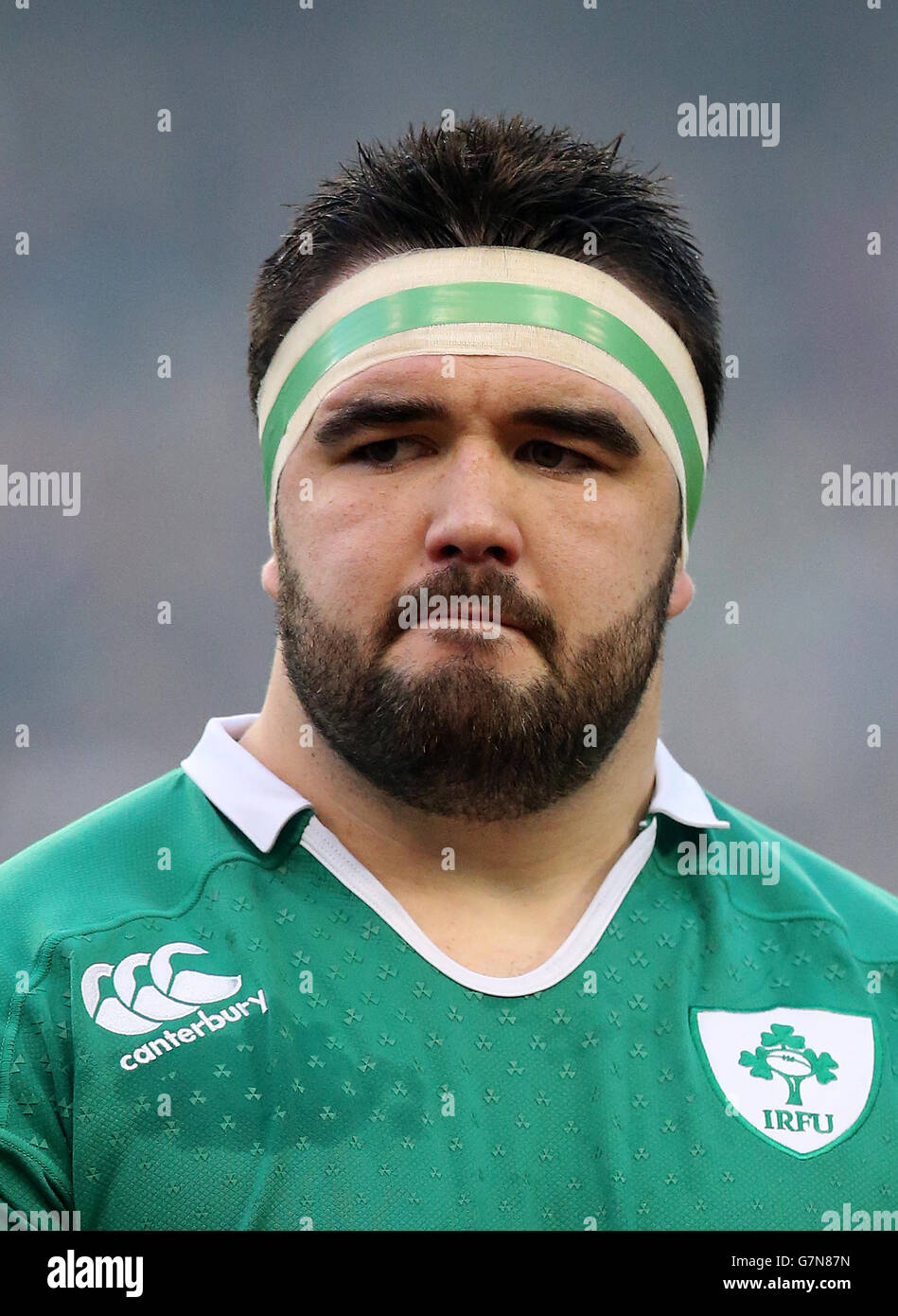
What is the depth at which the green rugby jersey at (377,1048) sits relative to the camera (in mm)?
1782

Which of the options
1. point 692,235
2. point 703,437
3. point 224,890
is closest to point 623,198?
point 692,235

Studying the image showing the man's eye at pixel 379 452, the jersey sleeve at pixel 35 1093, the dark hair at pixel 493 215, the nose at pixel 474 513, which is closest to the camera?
the jersey sleeve at pixel 35 1093

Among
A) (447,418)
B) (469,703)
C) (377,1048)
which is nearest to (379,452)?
(447,418)

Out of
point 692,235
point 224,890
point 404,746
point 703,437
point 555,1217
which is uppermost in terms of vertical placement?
point 692,235

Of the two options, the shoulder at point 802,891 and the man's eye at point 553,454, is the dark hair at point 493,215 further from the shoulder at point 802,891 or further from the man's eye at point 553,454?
the shoulder at point 802,891

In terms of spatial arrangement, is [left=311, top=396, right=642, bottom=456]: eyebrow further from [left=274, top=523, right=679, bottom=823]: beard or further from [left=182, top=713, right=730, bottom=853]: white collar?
[left=182, top=713, right=730, bottom=853]: white collar

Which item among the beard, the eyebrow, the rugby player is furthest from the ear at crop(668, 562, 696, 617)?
the eyebrow

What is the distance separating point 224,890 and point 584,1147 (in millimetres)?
540

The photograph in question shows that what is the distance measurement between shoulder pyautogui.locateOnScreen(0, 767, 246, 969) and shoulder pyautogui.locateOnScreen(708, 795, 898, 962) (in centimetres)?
74

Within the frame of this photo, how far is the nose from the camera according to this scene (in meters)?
1.89

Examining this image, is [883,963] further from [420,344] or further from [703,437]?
[420,344]

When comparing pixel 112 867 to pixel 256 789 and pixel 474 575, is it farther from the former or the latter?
pixel 474 575

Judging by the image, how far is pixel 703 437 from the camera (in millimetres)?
2359

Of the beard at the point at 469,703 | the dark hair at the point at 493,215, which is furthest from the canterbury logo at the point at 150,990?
the dark hair at the point at 493,215
